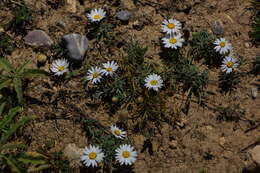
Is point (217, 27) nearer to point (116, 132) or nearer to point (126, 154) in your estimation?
point (116, 132)

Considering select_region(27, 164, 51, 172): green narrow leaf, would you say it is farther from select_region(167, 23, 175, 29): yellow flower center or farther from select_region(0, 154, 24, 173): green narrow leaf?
select_region(167, 23, 175, 29): yellow flower center

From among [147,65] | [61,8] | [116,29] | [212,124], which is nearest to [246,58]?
[212,124]

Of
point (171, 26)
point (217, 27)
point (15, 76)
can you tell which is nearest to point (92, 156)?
point (15, 76)

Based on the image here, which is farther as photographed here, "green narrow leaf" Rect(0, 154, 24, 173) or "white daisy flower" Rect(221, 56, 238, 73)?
"white daisy flower" Rect(221, 56, 238, 73)

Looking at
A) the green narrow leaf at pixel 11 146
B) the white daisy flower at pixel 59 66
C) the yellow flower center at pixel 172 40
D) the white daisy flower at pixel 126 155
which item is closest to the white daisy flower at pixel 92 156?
the white daisy flower at pixel 126 155

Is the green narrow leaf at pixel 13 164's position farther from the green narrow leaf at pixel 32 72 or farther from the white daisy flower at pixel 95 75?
the white daisy flower at pixel 95 75

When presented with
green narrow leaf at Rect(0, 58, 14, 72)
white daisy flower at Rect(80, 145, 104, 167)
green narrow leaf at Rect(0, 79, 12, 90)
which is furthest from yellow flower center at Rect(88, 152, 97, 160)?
green narrow leaf at Rect(0, 58, 14, 72)
